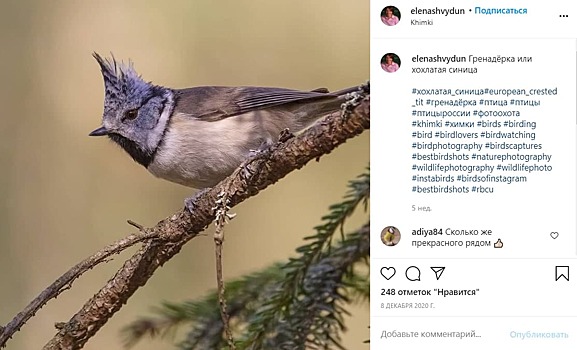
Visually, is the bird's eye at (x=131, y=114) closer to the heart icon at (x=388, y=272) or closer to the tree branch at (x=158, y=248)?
the tree branch at (x=158, y=248)

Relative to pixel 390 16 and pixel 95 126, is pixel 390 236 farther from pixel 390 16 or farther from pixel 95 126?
pixel 95 126

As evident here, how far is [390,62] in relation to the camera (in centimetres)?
88

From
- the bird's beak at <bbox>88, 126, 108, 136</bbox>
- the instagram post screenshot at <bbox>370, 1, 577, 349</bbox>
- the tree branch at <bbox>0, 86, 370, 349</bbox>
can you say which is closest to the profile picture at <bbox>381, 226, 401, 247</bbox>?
the instagram post screenshot at <bbox>370, 1, 577, 349</bbox>

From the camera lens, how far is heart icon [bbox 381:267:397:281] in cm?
88

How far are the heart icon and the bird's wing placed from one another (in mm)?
241

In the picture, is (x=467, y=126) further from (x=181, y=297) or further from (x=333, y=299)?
(x=181, y=297)

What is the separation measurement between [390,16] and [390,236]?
234 mm

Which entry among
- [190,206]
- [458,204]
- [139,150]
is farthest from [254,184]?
[139,150]

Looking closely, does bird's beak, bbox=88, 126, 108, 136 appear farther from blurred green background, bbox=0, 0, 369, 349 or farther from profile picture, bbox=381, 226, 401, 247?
profile picture, bbox=381, 226, 401, 247

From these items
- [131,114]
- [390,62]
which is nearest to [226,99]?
[131,114]

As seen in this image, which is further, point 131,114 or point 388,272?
point 131,114

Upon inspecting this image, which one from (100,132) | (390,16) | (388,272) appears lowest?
(388,272)

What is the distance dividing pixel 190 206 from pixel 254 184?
3.0 inches

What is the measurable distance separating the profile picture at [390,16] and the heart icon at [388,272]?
259 mm
